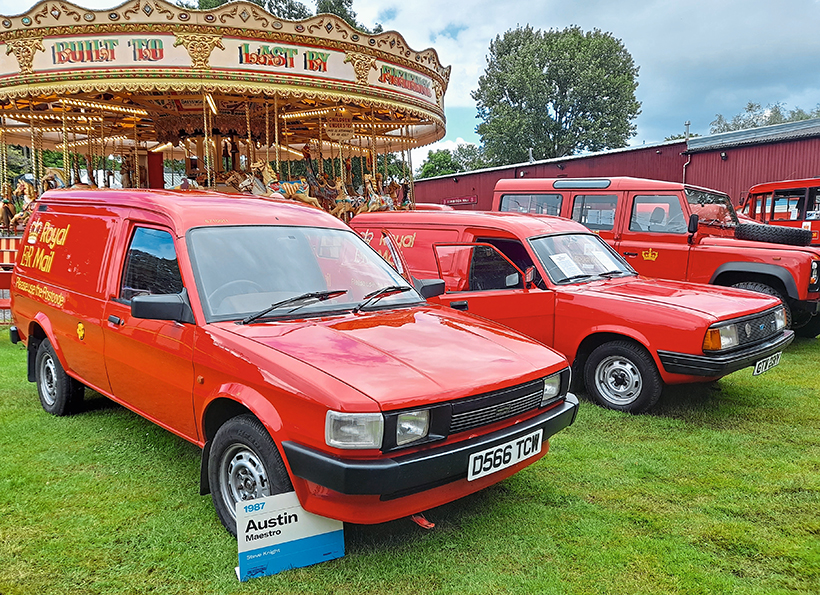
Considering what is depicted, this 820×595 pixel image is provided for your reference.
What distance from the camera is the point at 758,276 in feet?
24.2

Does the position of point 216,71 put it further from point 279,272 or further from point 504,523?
point 504,523

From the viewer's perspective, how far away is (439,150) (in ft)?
180

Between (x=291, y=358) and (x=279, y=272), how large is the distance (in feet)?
3.01

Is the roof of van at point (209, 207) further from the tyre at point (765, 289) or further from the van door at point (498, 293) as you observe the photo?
the tyre at point (765, 289)

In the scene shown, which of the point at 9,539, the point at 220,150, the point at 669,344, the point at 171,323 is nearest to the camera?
the point at 9,539

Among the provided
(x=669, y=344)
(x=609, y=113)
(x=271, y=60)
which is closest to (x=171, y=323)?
(x=669, y=344)

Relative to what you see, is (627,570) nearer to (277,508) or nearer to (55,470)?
(277,508)

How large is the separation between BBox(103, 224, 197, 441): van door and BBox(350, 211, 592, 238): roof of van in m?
3.17

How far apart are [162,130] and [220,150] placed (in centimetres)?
146

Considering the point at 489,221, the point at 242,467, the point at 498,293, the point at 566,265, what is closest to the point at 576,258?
the point at 566,265

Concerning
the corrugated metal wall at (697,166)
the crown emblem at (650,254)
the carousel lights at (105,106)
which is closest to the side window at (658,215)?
the crown emblem at (650,254)

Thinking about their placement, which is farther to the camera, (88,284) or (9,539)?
(88,284)

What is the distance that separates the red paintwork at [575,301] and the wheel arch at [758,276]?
2.21m

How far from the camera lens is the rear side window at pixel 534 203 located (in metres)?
8.77
